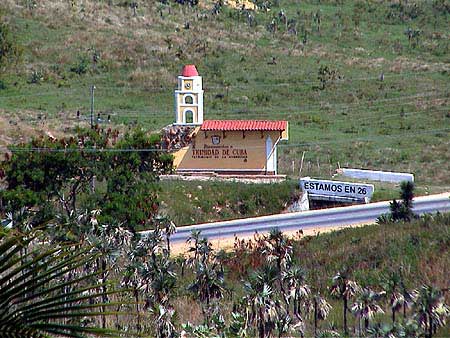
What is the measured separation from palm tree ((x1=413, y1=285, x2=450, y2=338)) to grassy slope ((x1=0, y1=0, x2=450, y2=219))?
81.6 ft

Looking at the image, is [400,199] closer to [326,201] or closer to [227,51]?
[326,201]

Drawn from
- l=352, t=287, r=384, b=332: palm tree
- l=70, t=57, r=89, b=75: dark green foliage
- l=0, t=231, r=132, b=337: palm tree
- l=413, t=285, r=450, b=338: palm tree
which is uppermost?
l=0, t=231, r=132, b=337: palm tree

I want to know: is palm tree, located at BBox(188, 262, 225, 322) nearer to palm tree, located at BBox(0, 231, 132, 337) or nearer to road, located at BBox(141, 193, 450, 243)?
road, located at BBox(141, 193, 450, 243)

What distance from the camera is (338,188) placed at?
4972 cm

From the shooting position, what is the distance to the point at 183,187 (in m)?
50.2

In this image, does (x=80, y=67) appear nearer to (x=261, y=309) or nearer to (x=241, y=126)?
(x=241, y=126)

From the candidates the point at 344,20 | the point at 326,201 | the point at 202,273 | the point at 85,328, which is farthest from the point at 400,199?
the point at 344,20

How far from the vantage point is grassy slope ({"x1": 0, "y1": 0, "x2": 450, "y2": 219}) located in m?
A: 63.2

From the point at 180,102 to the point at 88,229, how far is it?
1921cm

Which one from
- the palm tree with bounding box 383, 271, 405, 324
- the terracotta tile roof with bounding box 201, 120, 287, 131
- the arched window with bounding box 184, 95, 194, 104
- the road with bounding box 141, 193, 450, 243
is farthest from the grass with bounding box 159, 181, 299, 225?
the palm tree with bounding box 383, 271, 405, 324

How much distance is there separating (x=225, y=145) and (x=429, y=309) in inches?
1084

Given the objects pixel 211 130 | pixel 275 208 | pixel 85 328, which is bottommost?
pixel 275 208

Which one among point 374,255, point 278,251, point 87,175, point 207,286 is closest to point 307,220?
point 374,255

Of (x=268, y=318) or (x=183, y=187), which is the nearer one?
(x=268, y=318)
